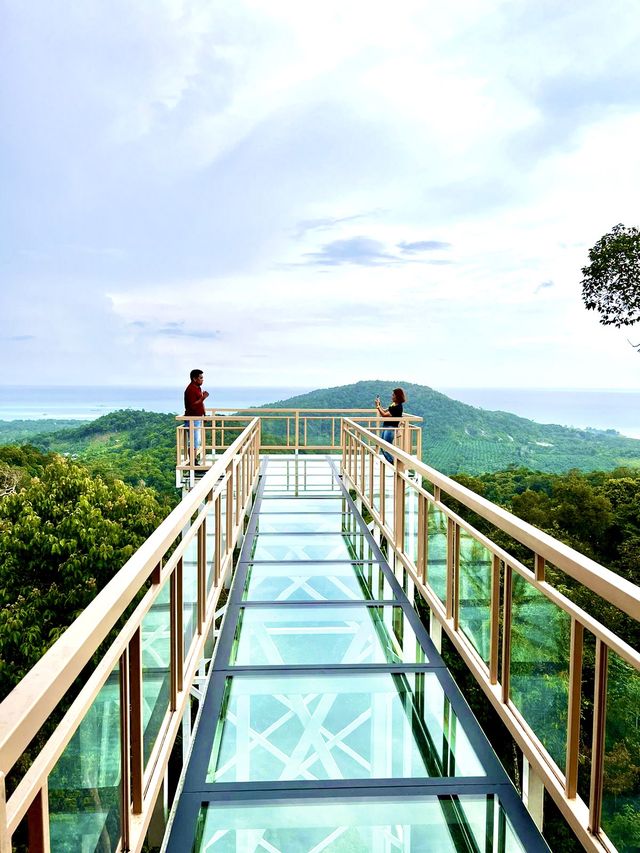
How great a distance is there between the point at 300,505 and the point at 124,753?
19.5 ft

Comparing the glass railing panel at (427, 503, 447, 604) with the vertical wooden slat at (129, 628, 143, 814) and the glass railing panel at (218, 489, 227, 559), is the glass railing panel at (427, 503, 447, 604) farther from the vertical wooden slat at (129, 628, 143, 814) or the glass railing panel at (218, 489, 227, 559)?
the vertical wooden slat at (129, 628, 143, 814)

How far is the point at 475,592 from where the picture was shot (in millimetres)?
2844

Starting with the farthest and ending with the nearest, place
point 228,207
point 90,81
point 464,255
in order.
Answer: point 464,255 < point 228,207 < point 90,81

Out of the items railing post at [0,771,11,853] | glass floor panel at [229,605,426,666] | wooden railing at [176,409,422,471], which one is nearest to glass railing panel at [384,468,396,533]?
glass floor panel at [229,605,426,666]

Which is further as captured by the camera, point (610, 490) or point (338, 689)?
point (610, 490)

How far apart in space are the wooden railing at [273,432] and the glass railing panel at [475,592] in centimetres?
873

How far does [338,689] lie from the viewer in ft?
10.3

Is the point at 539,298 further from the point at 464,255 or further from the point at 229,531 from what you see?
the point at 229,531

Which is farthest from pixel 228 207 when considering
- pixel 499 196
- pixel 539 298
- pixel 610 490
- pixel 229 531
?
pixel 539 298

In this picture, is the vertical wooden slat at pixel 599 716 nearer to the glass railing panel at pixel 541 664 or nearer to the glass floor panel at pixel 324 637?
the glass railing panel at pixel 541 664

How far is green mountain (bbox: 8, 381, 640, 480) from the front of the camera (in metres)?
35.1

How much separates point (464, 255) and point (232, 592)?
229 feet

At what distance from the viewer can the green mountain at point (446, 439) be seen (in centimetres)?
3506

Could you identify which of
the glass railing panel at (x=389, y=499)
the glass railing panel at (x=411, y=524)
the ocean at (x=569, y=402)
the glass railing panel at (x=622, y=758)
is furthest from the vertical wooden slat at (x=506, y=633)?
the ocean at (x=569, y=402)
